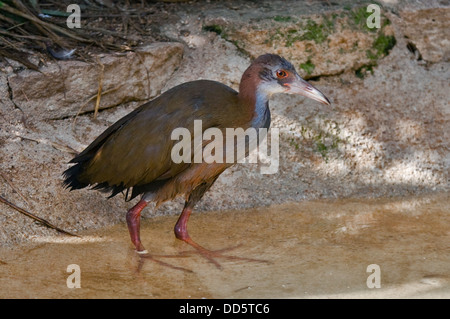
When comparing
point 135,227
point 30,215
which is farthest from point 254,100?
point 30,215

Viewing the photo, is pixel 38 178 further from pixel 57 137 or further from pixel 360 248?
pixel 360 248

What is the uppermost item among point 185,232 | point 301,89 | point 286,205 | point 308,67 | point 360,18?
point 360,18

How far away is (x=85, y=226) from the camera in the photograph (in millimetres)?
5359

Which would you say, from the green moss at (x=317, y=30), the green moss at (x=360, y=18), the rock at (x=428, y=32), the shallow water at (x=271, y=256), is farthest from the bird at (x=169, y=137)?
the rock at (x=428, y=32)

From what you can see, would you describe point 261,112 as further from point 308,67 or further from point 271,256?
point 308,67

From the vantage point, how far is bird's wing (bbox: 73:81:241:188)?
16.1 ft

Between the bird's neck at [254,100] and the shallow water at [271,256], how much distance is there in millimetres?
870

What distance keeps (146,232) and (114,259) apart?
0.54 meters

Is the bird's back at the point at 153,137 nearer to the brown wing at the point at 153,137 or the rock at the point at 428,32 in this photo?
the brown wing at the point at 153,137

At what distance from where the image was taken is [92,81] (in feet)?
19.8

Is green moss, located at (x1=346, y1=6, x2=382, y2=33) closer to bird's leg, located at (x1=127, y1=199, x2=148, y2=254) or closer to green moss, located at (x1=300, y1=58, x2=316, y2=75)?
green moss, located at (x1=300, y1=58, x2=316, y2=75)

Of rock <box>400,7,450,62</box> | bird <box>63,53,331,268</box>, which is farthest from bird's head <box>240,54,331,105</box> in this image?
rock <box>400,7,450,62</box>

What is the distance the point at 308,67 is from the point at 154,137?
7.14 feet

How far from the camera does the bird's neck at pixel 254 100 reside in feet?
16.4
